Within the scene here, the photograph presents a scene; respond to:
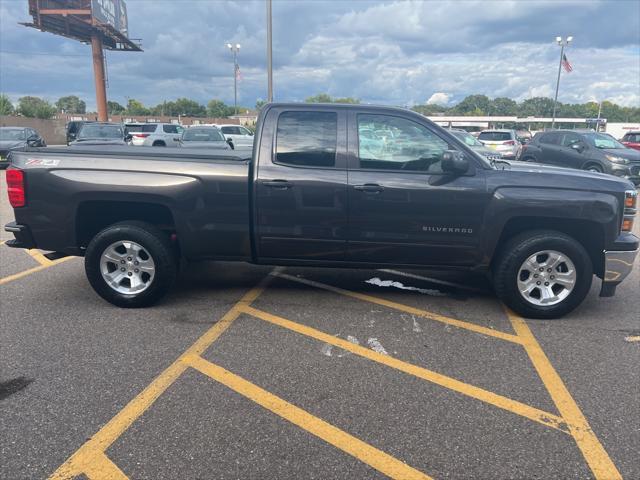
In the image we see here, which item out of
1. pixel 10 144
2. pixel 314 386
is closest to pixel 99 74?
pixel 10 144

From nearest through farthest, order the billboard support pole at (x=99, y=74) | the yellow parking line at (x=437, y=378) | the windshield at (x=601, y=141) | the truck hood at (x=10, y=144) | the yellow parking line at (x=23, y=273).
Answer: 1. the yellow parking line at (x=437, y=378)
2. the yellow parking line at (x=23, y=273)
3. the windshield at (x=601, y=141)
4. the truck hood at (x=10, y=144)
5. the billboard support pole at (x=99, y=74)

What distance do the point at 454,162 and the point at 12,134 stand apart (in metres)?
19.6

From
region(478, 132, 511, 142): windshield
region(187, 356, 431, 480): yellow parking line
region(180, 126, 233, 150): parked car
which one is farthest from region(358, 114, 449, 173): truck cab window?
region(478, 132, 511, 142): windshield

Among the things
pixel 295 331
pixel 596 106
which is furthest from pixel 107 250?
pixel 596 106

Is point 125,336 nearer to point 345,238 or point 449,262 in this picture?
point 345,238

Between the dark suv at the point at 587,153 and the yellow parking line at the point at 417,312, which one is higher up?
the dark suv at the point at 587,153

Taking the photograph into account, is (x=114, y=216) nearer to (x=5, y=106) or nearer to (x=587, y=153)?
(x=587, y=153)

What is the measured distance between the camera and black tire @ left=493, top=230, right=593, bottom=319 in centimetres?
426

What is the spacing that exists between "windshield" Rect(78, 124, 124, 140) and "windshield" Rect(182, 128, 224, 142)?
2.50m

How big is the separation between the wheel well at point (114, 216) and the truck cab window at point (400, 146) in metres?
1.92

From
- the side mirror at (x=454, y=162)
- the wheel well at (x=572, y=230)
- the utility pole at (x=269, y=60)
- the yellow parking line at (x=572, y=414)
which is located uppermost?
the utility pole at (x=269, y=60)

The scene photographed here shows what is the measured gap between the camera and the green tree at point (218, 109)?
11671cm

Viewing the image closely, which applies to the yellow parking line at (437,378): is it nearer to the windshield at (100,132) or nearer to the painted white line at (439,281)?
the painted white line at (439,281)

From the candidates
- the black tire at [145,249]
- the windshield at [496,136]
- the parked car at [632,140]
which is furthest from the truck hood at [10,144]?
the parked car at [632,140]
